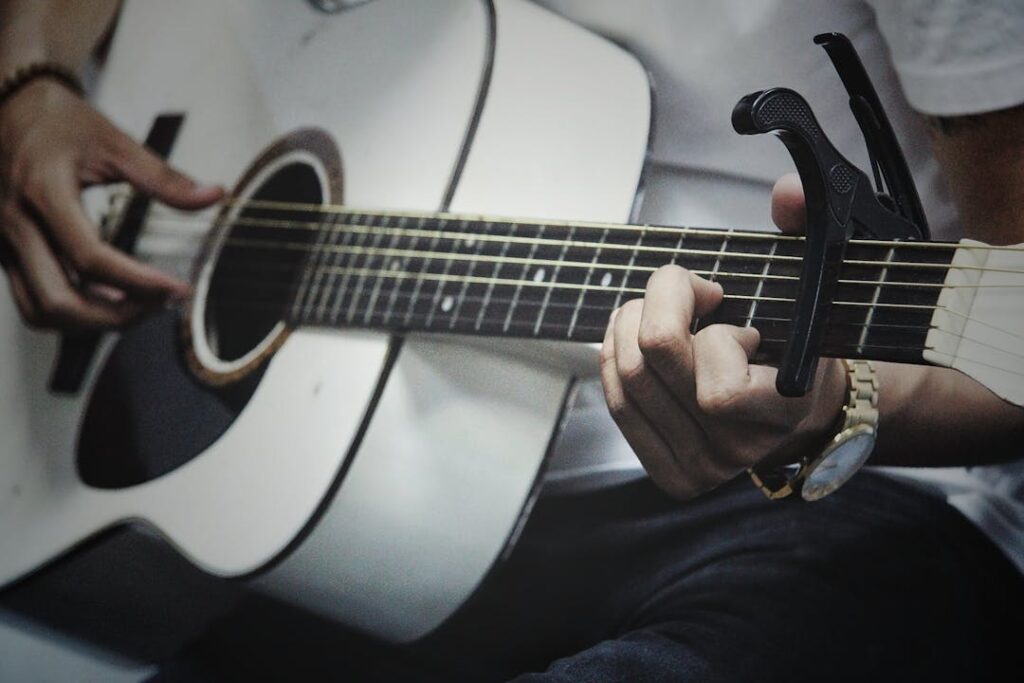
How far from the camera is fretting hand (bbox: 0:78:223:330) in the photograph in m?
0.69

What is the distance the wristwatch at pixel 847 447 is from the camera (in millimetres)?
404

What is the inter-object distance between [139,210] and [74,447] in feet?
0.63

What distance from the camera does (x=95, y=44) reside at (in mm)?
781

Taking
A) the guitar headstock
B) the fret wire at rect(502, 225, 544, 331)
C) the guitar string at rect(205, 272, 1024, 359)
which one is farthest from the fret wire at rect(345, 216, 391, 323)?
the guitar headstock

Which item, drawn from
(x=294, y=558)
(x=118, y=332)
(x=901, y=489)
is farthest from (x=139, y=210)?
(x=901, y=489)

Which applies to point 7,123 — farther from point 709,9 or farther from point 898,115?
point 898,115

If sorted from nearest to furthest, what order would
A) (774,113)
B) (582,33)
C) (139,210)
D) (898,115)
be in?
(774,113) → (898,115) → (582,33) → (139,210)

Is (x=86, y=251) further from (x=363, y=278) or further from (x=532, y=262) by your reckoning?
(x=532, y=262)

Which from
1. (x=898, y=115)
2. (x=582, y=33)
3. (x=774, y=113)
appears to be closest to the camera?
(x=774, y=113)

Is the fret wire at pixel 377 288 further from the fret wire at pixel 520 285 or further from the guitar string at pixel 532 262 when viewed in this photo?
the fret wire at pixel 520 285

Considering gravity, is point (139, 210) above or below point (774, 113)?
below

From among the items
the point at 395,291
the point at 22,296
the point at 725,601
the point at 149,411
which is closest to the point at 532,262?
the point at 395,291

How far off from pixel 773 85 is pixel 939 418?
0.67 ft

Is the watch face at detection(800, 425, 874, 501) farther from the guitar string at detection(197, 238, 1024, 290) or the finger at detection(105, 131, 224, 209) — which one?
the finger at detection(105, 131, 224, 209)
